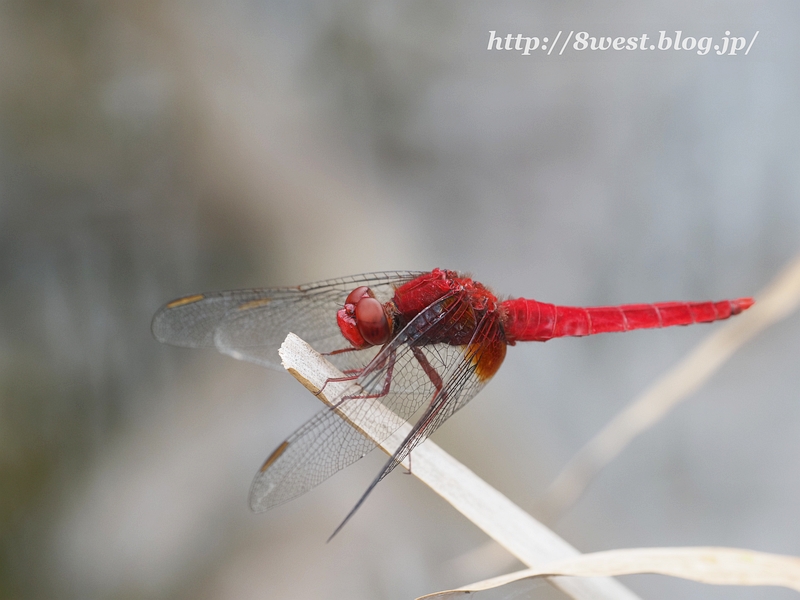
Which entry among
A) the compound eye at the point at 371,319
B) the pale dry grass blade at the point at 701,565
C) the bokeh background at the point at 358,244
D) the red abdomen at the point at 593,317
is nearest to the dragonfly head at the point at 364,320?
the compound eye at the point at 371,319

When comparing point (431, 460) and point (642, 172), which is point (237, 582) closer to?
point (431, 460)

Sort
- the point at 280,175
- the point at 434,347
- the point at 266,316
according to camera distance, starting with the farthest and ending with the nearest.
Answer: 1. the point at 280,175
2. the point at 266,316
3. the point at 434,347

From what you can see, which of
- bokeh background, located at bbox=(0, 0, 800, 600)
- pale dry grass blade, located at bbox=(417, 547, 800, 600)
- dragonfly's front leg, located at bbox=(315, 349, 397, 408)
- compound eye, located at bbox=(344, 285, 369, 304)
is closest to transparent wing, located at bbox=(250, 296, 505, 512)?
dragonfly's front leg, located at bbox=(315, 349, 397, 408)

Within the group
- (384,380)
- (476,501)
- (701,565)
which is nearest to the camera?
(701,565)

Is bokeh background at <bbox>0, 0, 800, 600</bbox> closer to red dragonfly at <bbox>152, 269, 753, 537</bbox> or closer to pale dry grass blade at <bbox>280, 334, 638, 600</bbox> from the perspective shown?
red dragonfly at <bbox>152, 269, 753, 537</bbox>

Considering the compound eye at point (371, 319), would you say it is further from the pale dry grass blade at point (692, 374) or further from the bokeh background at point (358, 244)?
the bokeh background at point (358, 244)

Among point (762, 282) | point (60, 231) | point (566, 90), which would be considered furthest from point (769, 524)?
point (60, 231)

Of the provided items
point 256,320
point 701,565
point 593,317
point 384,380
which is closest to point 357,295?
point 384,380

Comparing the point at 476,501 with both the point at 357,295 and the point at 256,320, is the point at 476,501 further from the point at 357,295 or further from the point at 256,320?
the point at 256,320
